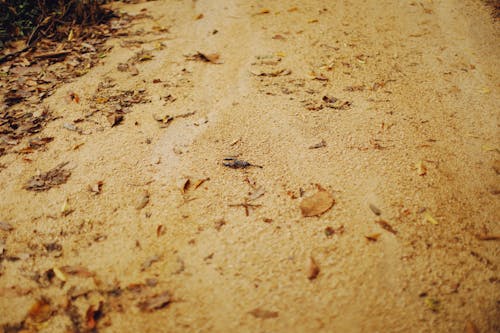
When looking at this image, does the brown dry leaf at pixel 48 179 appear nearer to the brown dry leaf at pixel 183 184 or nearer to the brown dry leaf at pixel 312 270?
the brown dry leaf at pixel 183 184

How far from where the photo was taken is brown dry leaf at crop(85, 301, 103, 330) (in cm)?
133

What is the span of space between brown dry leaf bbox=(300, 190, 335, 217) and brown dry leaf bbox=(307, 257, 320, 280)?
0.25 meters

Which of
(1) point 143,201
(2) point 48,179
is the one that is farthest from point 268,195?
(2) point 48,179

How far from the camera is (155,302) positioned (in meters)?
1.38

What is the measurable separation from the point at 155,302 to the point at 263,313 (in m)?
0.49

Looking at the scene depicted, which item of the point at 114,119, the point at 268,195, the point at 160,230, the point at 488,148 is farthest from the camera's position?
the point at 114,119

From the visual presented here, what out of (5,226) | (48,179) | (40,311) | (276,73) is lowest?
(40,311)

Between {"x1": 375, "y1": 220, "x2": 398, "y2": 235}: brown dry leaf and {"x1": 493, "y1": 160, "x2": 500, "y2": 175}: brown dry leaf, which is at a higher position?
{"x1": 493, "y1": 160, "x2": 500, "y2": 175}: brown dry leaf

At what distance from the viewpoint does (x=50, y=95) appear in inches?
96.7

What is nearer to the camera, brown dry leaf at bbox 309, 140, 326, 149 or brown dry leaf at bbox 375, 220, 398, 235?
brown dry leaf at bbox 375, 220, 398, 235

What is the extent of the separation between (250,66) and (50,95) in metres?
1.65

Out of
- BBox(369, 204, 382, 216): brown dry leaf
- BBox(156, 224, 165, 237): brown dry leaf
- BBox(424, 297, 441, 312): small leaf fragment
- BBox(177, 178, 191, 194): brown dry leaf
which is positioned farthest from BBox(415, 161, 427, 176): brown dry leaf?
BBox(156, 224, 165, 237): brown dry leaf

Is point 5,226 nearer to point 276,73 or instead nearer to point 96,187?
point 96,187

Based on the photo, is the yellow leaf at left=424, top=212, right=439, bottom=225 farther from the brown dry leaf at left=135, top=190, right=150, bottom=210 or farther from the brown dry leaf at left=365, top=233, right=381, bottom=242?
the brown dry leaf at left=135, top=190, right=150, bottom=210
